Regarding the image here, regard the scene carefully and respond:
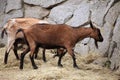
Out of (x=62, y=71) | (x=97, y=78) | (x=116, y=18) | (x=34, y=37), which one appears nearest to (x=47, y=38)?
(x=34, y=37)

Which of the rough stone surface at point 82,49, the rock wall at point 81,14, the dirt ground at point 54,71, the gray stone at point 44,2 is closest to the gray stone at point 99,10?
the rock wall at point 81,14

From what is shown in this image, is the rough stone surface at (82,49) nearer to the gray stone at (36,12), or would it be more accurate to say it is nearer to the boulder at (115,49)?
the boulder at (115,49)

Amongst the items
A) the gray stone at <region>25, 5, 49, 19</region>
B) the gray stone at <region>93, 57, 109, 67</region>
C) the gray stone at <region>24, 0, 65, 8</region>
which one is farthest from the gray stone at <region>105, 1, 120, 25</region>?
the gray stone at <region>25, 5, 49, 19</region>

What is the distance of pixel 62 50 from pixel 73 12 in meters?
2.66

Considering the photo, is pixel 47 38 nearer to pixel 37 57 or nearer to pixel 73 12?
pixel 37 57

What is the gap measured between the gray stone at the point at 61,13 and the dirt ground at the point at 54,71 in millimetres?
1855

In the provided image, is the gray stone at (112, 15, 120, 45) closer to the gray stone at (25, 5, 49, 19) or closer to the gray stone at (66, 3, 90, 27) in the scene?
the gray stone at (66, 3, 90, 27)

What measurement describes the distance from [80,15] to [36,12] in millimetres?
Result: 1581

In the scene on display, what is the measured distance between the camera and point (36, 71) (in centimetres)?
890

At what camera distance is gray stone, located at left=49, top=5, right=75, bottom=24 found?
39.6 feet

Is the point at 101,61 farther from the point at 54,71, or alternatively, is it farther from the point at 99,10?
the point at 54,71

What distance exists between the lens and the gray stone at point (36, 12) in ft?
41.3

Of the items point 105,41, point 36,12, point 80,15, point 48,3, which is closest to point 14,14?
point 36,12

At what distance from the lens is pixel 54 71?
869 cm
